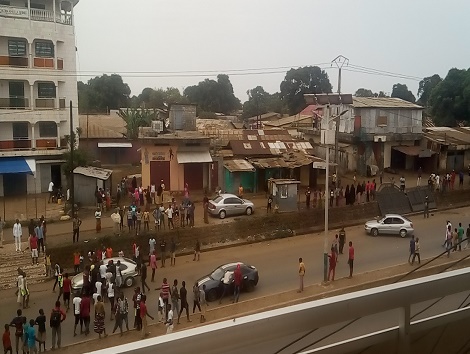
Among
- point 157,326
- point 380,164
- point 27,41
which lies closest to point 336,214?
point 380,164

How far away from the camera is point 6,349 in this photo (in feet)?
11.8

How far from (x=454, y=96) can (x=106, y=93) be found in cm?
1070

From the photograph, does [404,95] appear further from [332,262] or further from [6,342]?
[6,342]

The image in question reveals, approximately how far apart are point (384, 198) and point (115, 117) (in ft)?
30.5

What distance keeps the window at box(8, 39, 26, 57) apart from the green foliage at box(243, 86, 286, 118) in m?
9.51

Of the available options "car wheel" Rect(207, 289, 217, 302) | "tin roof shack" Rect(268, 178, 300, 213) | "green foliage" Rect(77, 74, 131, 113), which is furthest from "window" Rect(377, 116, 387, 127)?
"green foliage" Rect(77, 74, 131, 113)

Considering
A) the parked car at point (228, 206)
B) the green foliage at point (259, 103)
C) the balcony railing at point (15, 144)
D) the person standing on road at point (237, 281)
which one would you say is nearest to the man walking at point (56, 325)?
the person standing on road at point (237, 281)

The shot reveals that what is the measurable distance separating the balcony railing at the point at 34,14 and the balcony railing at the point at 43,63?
0.68 meters

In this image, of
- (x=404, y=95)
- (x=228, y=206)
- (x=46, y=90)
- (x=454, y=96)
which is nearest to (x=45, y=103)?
(x=46, y=90)

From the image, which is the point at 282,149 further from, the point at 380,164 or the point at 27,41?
the point at 27,41

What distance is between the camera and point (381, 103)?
10.0 meters

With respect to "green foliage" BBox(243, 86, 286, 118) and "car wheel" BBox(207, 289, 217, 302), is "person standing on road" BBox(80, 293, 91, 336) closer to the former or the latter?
"car wheel" BBox(207, 289, 217, 302)

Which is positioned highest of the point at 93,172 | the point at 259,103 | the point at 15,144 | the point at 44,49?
the point at 44,49

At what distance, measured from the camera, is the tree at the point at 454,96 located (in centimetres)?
948
